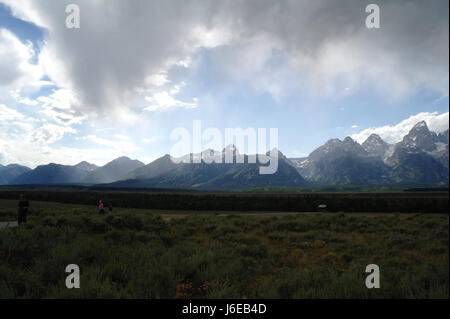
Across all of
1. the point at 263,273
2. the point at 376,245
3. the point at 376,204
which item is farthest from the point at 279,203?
the point at 263,273

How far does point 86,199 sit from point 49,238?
106946 mm

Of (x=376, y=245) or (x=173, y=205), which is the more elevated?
(x=376, y=245)

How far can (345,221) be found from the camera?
2767cm

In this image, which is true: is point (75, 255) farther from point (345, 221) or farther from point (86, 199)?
point (86, 199)

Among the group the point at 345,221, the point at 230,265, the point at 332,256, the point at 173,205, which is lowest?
the point at 173,205

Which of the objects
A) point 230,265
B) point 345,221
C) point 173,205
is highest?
point 230,265
